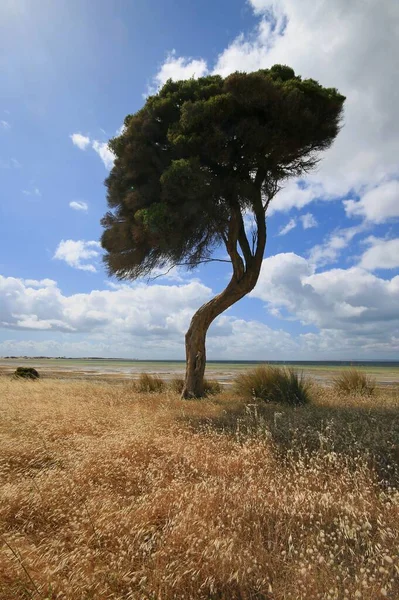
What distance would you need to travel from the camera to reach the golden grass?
2.57 m

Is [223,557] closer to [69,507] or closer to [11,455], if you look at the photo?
[69,507]

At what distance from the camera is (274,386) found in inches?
452

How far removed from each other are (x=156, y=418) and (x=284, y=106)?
31.0 ft

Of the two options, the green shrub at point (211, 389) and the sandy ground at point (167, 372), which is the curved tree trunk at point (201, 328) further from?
the sandy ground at point (167, 372)

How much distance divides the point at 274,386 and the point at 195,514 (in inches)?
337

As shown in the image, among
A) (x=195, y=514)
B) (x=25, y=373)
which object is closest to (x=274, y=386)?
(x=195, y=514)

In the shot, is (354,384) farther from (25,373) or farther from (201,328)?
(25,373)

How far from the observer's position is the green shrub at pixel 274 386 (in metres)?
10.9

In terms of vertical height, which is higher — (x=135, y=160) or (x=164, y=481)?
(x=135, y=160)

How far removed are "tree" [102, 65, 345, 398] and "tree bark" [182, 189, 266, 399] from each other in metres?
0.04

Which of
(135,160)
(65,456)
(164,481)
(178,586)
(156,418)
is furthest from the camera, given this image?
(135,160)

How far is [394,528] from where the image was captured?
3.25 meters

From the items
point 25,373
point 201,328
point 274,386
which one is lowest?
point 25,373

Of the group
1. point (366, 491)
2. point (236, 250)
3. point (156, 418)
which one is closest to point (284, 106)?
point (236, 250)
